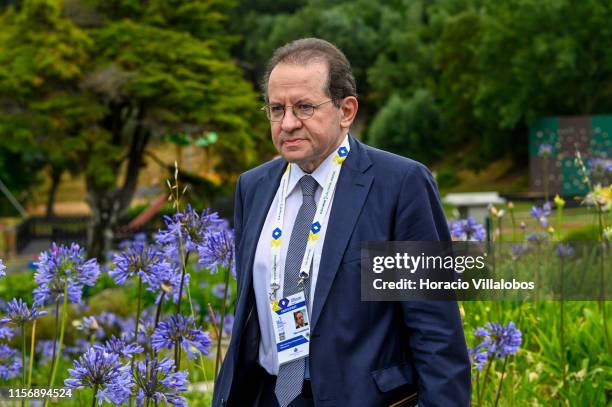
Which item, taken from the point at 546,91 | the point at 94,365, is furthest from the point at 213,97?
the point at 546,91

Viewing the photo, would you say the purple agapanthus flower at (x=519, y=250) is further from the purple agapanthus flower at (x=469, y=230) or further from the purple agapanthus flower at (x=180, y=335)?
the purple agapanthus flower at (x=180, y=335)

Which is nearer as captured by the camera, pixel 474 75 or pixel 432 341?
pixel 432 341

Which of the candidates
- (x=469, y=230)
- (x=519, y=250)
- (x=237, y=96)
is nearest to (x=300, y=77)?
(x=469, y=230)

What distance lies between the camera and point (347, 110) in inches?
99.8

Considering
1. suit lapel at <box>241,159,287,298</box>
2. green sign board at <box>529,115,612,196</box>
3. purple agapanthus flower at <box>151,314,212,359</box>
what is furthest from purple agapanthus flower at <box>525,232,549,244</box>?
green sign board at <box>529,115,612,196</box>

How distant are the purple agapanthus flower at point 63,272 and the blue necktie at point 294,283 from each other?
0.81 m

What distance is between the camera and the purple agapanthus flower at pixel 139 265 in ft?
10.1

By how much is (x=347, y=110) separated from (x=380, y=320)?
1.91 feet

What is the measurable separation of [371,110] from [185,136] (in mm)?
34333

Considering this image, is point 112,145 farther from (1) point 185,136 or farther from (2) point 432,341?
(2) point 432,341

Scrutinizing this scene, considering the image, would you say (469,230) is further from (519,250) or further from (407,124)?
(407,124)

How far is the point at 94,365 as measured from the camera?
8.86ft

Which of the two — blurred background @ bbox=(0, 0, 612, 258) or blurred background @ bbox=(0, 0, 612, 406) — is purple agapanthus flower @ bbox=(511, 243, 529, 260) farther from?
blurred background @ bbox=(0, 0, 612, 258)

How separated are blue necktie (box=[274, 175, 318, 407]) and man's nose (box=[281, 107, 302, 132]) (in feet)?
0.78
